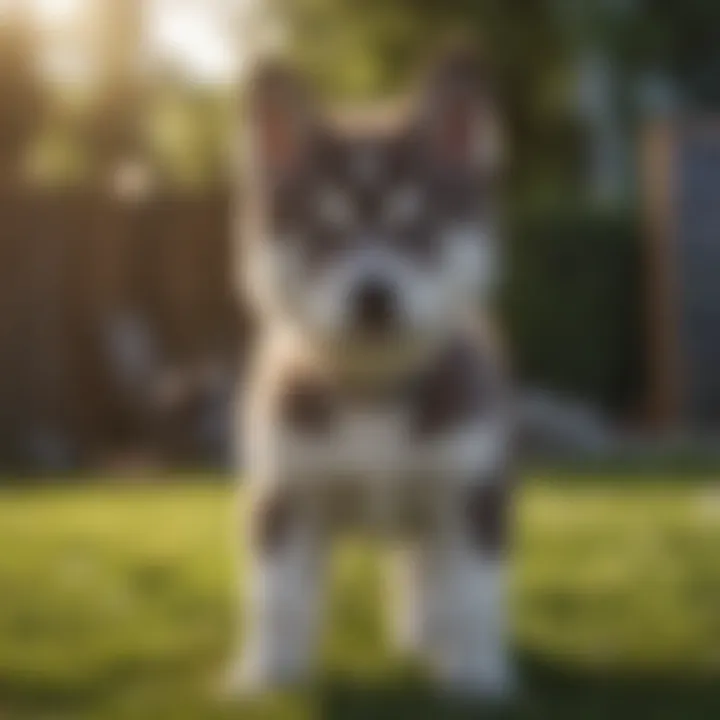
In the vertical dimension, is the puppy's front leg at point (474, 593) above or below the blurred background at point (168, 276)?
below

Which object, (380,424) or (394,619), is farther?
(394,619)

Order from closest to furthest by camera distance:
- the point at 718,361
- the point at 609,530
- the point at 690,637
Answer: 1. the point at 690,637
2. the point at 609,530
3. the point at 718,361

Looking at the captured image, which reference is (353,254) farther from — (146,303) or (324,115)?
(146,303)

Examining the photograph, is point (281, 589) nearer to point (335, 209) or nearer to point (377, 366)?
point (377, 366)

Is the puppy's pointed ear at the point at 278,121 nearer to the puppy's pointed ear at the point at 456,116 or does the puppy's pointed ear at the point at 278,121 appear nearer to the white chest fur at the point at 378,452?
the puppy's pointed ear at the point at 456,116

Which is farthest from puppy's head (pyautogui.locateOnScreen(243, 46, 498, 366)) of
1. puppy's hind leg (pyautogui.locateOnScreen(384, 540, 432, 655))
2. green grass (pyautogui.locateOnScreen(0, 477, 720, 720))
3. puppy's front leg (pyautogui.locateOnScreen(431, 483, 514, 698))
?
green grass (pyautogui.locateOnScreen(0, 477, 720, 720))

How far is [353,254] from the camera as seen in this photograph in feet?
6.77

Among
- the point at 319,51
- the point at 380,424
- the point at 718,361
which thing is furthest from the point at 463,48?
the point at 319,51

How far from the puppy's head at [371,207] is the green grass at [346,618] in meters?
0.52

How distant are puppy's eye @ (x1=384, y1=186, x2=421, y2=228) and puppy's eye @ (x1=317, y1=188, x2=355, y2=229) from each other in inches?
2.0

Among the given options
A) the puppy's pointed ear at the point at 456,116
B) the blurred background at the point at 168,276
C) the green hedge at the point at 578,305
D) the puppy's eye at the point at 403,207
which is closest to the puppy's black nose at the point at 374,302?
the puppy's eye at the point at 403,207

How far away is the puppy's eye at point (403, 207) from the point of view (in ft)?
6.84

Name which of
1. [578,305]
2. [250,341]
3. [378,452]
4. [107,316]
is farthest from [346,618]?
[578,305]

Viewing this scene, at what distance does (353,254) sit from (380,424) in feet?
0.77
